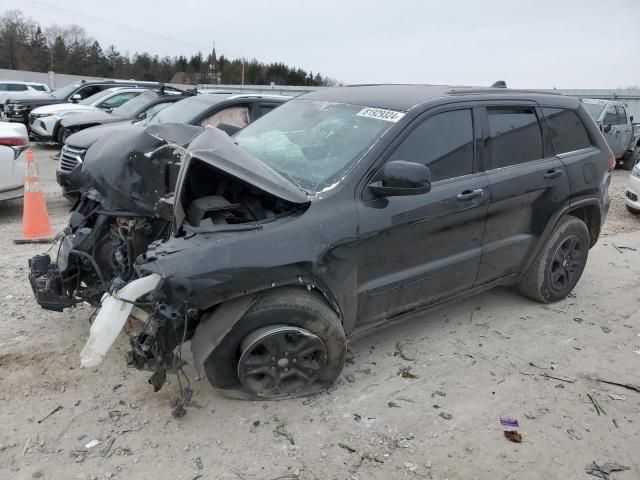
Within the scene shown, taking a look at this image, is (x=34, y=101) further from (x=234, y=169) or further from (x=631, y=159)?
(x=631, y=159)

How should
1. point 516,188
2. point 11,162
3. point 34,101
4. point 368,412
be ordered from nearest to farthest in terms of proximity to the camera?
point 368,412
point 516,188
point 11,162
point 34,101

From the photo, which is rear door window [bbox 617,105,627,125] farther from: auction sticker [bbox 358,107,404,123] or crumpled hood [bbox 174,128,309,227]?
crumpled hood [bbox 174,128,309,227]

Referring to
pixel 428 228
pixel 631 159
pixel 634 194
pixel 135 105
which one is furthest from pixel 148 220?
pixel 631 159

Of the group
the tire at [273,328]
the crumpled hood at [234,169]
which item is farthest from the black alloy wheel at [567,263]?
the crumpled hood at [234,169]

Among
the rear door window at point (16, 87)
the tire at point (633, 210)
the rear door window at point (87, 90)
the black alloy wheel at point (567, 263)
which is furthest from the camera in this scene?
the rear door window at point (16, 87)

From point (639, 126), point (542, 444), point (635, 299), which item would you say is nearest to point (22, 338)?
point (542, 444)

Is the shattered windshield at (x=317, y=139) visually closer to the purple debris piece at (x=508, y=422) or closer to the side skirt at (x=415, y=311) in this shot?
the side skirt at (x=415, y=311)

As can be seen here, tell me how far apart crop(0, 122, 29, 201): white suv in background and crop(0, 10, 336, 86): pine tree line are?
53591 millimetres

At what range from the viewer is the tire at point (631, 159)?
47.0ft

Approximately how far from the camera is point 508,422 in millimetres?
Answer: 3029

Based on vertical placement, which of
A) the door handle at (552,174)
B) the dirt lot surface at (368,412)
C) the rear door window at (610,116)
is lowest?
the dirt lot surface at (368,412)

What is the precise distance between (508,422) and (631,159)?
1416 cm

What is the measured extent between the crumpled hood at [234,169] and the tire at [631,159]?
14528 mm

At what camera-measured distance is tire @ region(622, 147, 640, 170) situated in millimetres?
14320
